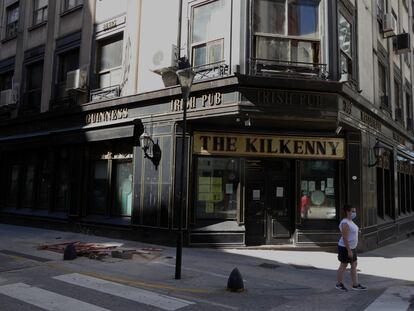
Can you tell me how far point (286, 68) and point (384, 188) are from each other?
767 centimetres

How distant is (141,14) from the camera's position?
14.2 m

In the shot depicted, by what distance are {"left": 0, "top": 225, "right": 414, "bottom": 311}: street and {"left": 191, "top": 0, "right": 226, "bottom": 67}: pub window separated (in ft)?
18.4

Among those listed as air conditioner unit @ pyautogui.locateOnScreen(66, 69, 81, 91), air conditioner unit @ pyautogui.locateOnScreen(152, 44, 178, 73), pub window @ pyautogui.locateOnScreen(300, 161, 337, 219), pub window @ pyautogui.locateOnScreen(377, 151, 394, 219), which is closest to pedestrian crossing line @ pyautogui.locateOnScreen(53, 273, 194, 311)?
air conditioner unit @ pyautogui.locateOnScreen(152, 44, 178, 73)

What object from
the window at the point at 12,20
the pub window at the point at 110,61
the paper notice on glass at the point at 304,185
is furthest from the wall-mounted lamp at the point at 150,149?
the window at the point at 12,20

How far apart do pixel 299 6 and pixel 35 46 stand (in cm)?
1188

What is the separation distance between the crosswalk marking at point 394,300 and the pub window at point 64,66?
532 inches

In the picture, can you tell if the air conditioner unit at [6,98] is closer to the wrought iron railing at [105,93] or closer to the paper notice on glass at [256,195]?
the wrought iron railing at [105,93]

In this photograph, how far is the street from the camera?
22.6 ft

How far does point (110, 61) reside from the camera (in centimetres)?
1545

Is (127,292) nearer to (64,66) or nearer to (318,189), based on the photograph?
(318,189)

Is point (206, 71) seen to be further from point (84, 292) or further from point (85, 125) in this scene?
point (84, 292)

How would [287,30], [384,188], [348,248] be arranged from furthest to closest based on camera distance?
[384,188] < [287,30] < [348,248]

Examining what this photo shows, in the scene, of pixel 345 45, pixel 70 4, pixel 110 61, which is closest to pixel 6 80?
pixel 70 4

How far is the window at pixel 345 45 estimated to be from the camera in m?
13.3
